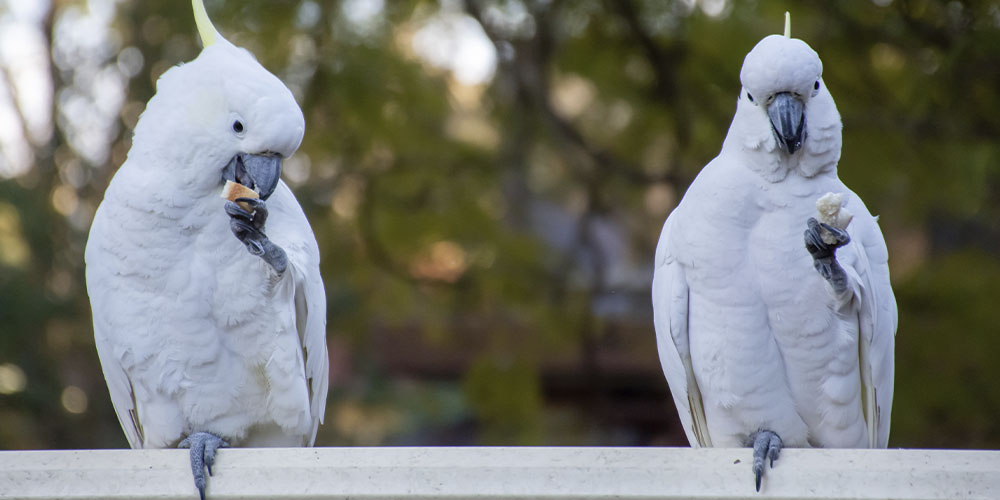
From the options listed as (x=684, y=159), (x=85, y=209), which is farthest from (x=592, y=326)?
(x=85, y=209)

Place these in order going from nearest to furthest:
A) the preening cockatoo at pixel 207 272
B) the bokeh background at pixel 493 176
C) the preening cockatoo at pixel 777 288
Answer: the preening cockatoo at pixel 777 288
the preening cockatoo at pixel 207 272
the bokeh background at pixel 493 176

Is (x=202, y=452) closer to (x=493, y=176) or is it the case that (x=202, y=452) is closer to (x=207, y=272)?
(x=207, y=272)

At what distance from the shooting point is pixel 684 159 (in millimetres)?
4297

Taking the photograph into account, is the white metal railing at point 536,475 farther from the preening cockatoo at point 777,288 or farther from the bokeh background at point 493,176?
the bokeh background at point 493,176

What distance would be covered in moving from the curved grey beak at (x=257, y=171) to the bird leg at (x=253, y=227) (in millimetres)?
103

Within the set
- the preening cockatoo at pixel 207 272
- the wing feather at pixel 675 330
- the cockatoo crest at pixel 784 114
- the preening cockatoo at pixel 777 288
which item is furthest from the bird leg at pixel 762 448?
the preening cockatoo at pixel 207 272

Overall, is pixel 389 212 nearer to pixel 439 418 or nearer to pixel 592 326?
pixel 592 326

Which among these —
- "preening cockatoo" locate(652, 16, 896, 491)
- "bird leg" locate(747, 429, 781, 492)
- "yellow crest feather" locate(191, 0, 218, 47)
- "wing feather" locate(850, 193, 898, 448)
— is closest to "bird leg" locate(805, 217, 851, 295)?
"preening cockatoo" locate(652, 16, 896, 491)

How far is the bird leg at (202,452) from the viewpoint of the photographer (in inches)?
78.4

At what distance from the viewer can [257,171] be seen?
219 centimetres

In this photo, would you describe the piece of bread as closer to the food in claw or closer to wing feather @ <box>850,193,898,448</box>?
the food in claw

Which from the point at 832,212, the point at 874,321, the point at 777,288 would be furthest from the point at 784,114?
the point at 874,321

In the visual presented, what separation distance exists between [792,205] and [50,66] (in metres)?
3.72

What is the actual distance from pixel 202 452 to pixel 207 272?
0.42 meters
